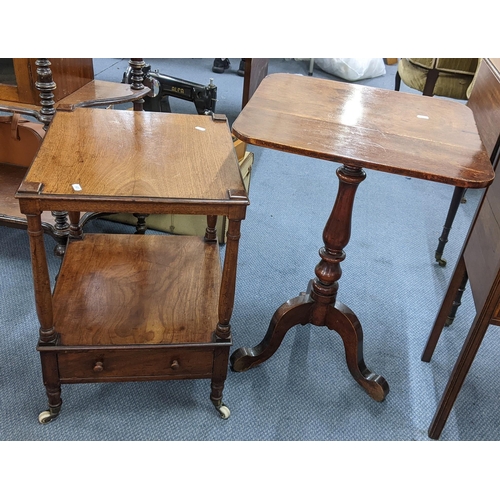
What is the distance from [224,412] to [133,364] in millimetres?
323

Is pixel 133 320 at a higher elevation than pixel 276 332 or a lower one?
higher

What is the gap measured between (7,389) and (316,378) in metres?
0.96

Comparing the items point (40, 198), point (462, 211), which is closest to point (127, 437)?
Result: point (40, 198)

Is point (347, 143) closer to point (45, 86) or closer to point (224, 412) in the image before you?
point (224, 412)

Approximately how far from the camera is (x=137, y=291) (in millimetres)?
1576

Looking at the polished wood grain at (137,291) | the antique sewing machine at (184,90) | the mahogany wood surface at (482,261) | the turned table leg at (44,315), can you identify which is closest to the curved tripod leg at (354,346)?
the mahogany wood surface at (482,261)

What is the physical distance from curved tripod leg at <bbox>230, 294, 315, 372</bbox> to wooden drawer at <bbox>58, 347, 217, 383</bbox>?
0.78ft

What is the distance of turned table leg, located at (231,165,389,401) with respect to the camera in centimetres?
156

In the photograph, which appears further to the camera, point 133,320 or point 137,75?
point 137,75

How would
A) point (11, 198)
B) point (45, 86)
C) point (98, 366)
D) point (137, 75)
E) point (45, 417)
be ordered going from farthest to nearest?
point (11, 198)
point (137, 75)
point (45, 86)
point (45, 417)
point (98, 366)

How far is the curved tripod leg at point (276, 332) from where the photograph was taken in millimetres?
1663

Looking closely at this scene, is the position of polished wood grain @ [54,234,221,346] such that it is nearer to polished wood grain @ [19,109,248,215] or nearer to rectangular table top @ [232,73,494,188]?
polished wood grain @ [19,109,248,215]

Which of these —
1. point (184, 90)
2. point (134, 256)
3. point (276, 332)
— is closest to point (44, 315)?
point (134, 256)

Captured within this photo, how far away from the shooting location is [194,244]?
1787 mm
